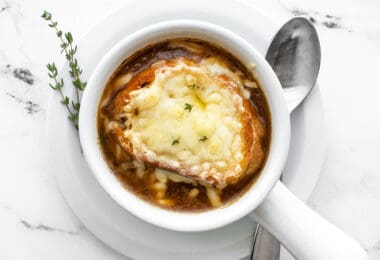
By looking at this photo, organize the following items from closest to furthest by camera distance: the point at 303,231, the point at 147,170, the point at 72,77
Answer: the point at 303,231, the point at 147,170, the point at 72,77

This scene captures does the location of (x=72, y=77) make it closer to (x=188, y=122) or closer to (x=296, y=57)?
(x=188, y=122)

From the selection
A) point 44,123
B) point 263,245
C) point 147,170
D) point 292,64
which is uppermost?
point 292,64

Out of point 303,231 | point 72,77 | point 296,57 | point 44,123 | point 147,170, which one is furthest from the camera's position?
point 44,123

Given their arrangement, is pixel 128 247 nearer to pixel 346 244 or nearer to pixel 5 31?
pixel 346 244

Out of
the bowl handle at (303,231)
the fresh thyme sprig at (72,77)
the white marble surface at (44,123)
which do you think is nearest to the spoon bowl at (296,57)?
the white marble surface at (44,123)

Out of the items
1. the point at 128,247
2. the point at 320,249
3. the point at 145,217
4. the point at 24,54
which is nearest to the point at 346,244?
the point at 320,249

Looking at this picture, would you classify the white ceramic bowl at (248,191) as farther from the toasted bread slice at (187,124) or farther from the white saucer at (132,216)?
the white saucer at (132,216)

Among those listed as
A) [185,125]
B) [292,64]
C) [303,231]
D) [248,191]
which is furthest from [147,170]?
[292,64]

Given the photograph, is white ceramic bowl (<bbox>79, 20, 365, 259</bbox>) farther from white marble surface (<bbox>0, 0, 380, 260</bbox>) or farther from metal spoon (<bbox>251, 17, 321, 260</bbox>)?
white marble surface (<bbox>0, 0, 380, 260</bbox>)

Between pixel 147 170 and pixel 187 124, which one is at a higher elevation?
pixel 187 124
